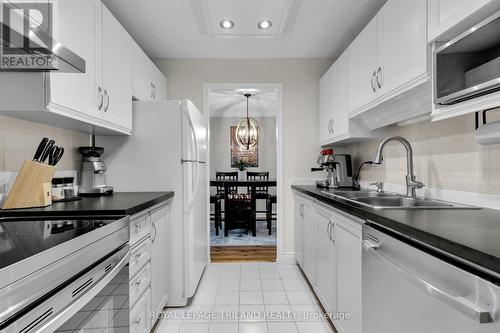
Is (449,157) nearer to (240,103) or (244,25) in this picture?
(244,25)

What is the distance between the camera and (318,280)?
7.38 feet

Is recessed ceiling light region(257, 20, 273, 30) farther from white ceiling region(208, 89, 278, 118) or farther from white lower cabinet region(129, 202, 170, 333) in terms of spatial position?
white ceiling region(208, 89, 278, 118)

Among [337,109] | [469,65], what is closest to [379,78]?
[469,65]

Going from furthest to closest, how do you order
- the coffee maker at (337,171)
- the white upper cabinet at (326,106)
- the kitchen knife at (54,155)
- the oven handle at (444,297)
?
the white upper cabinet at (326,106) < the coffee maker at (337,171) < the kitchen knife at (54,155) < the oven handle at (444,297)

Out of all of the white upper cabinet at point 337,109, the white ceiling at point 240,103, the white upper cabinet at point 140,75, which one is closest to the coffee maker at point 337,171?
the white upper cabinet at point 337,109

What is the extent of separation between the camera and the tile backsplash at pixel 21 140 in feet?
5.04

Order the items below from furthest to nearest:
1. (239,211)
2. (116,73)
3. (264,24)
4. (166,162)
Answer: (239,211) < (264,24) < (166,162) < (116,73)

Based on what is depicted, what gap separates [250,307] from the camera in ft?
7.55

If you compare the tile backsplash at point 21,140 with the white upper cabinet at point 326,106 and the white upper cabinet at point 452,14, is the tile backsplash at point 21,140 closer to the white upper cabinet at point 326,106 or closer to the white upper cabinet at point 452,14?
the white upper cabinet at point 452,14

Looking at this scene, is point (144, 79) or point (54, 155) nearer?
point (54, 155)

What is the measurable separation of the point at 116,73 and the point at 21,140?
0.72m

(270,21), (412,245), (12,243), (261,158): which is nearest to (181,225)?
(12,243)

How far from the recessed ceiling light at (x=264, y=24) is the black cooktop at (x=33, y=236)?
2138 millimetres

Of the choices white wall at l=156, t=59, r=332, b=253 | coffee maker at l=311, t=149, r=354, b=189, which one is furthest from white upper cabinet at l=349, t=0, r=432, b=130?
white wall at l=156, t=59, r=332, b=253
